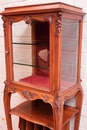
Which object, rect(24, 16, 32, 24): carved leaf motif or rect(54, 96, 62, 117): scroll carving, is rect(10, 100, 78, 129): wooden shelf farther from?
rect(24, 16, 32, 24): carved leaf motif

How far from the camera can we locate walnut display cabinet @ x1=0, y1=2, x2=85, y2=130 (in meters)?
1.15

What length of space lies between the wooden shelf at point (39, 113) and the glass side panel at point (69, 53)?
27cm

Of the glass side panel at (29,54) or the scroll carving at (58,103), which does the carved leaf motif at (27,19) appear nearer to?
the glass side panel at (29,54)

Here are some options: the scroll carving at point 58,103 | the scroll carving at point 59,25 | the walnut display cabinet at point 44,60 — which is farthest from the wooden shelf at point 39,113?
the scroll carving at point 59,25

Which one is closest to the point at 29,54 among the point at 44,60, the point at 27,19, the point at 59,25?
the point at 44,60

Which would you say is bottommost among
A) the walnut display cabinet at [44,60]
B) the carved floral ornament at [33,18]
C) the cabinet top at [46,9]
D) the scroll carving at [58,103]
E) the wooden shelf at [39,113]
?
the wooden shelf at [39,113]

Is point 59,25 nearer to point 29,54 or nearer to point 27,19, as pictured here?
point 27,19

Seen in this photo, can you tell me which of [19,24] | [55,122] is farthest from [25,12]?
[55,122]

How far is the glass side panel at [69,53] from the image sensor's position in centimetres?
124

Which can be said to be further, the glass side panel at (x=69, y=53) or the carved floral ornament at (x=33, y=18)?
the glass side panel at (x=69, y=53)

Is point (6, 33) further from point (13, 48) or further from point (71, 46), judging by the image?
point (71, 46)

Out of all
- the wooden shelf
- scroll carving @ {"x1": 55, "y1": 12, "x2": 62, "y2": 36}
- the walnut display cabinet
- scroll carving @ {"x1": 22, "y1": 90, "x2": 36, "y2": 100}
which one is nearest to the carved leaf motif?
the walnut display cabinet

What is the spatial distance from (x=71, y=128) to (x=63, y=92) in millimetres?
561

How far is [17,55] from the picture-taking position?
147 cm
